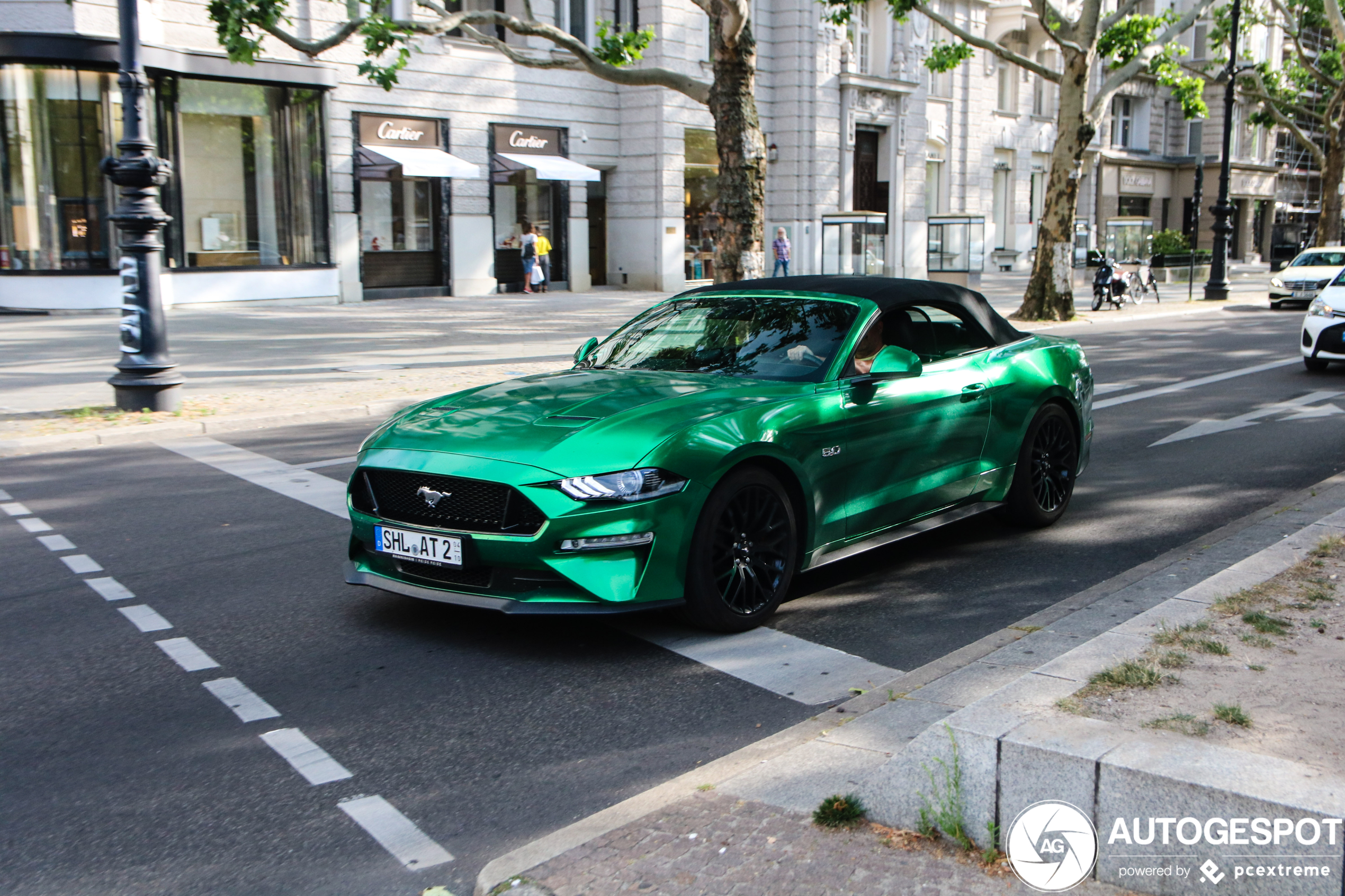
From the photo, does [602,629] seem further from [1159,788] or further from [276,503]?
[276,503]

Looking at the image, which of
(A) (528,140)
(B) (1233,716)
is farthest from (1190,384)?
(A) (528,140)

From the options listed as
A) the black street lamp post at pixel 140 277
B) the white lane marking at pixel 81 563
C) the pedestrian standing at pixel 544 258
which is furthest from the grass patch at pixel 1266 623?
the pedestrian standing at pixel 544 258

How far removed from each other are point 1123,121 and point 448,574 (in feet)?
188

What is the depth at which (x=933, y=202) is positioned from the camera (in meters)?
45.8

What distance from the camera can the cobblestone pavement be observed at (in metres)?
3.17

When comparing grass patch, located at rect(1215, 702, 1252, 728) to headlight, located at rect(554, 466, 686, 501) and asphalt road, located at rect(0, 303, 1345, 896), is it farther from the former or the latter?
headlight, located at rect(554, 466, 686, 501)

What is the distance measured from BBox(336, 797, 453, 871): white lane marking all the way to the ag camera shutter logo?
1.59m

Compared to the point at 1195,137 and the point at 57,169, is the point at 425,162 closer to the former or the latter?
the point at 57,169

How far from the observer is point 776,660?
5312 mm

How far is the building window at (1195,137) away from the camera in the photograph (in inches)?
2319

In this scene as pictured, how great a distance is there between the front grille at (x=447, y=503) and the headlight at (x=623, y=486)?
18 centimetres

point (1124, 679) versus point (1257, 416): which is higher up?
point (1124, 679)

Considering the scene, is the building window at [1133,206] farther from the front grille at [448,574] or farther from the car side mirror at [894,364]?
the front grille at [448,574]

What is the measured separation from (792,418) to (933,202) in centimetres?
4204
